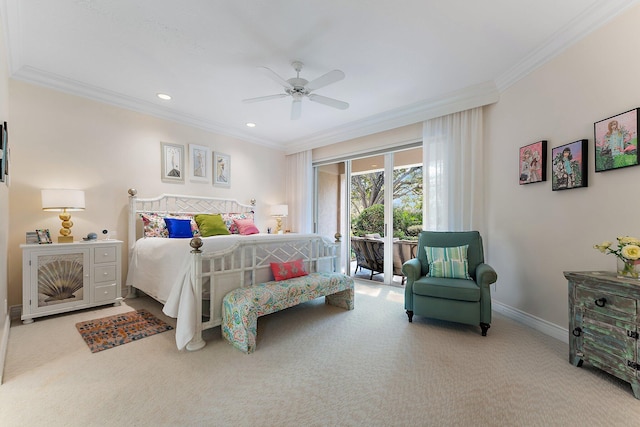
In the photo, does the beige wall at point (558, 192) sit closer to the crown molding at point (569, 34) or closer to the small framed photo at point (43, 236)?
the crown molding at point (569, 34)

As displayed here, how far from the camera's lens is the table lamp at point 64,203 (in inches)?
115

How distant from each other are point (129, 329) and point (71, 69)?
9.45 feet

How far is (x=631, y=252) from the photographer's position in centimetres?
177

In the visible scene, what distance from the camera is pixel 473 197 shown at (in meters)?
3.46

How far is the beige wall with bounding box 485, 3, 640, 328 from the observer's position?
2088mm

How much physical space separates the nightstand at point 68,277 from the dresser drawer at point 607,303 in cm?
450

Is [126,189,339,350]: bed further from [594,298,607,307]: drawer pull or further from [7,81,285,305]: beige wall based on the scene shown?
[594,298,607,307]: drawer pull

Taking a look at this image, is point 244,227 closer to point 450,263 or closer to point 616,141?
point 450,263

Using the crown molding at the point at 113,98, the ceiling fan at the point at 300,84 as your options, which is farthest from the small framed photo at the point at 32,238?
the ceiling fan at the point at 300,84

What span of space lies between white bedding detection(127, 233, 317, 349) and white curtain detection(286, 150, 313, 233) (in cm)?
238

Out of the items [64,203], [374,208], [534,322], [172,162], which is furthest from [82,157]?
[534,322]

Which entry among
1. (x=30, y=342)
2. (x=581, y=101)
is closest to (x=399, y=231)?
(x=581, y=101)

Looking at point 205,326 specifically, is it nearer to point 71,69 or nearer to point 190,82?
point 190,82

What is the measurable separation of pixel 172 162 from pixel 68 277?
2.00 meters
